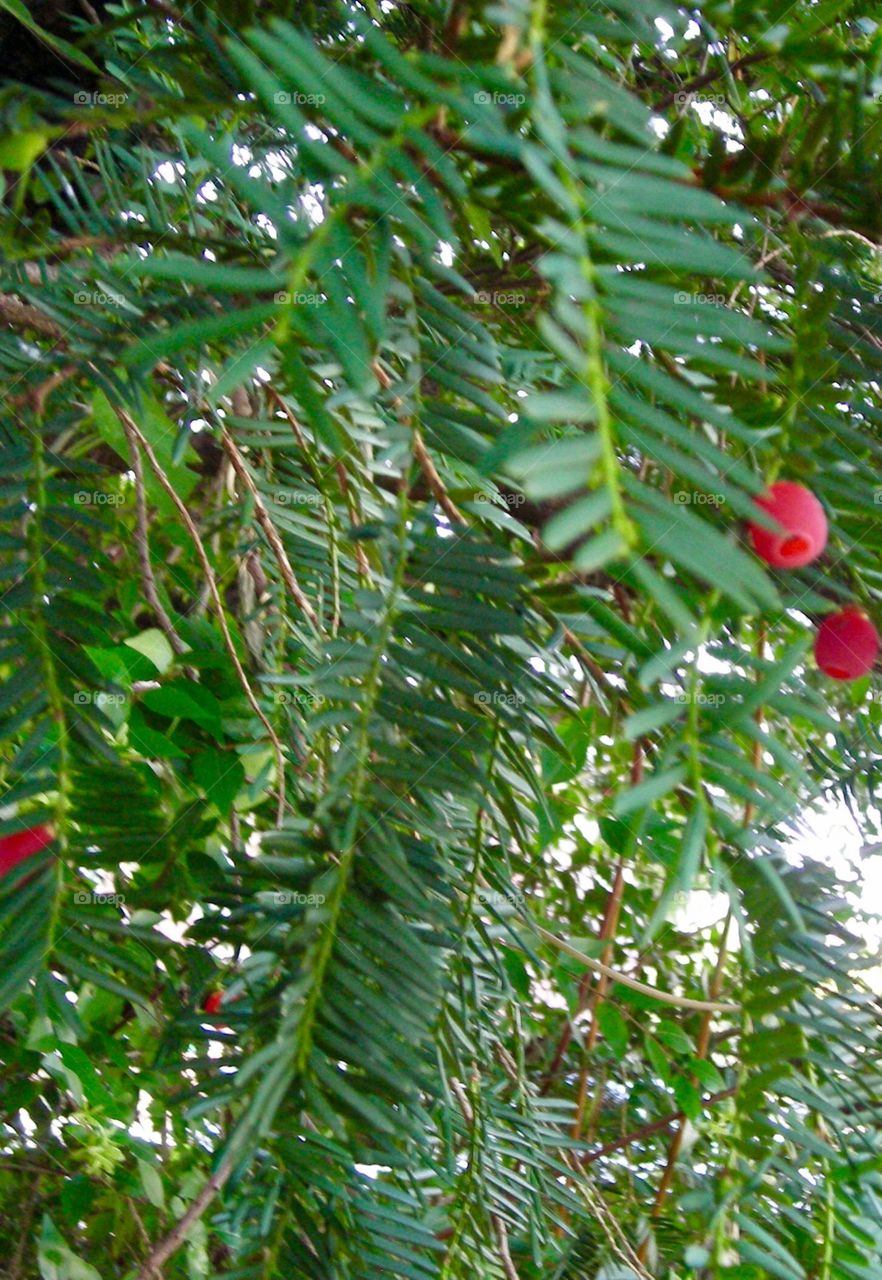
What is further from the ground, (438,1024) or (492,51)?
(492,51)

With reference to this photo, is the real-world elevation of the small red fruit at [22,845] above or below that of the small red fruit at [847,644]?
below

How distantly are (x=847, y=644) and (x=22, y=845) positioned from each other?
1.06 feet

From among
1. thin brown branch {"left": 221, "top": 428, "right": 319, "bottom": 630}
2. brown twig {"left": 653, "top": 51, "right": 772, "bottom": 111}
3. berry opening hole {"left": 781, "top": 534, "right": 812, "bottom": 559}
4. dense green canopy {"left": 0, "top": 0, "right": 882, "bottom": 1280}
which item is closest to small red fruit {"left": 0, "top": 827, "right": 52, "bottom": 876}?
dense green canopy {"left": 0, "top": 0, "right": 882, "bottom": 1280}

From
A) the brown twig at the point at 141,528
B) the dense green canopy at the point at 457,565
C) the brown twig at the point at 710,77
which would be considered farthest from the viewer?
the brown twig at the point at 141,528

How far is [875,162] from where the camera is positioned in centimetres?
35

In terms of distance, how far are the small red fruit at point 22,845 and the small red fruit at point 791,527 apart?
269 mm

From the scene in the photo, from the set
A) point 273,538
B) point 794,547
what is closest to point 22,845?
point 273,538

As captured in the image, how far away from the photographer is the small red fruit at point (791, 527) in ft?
0.96

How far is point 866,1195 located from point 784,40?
44cm

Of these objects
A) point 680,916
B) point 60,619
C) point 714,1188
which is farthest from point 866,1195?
point 680,916

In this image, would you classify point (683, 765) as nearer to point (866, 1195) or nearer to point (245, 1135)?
point (245, 1135)

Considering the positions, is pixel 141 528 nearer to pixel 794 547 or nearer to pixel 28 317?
pixel 28 317

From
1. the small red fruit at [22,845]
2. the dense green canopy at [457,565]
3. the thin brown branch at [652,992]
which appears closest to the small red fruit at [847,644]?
the dense green canopy at [457,565]

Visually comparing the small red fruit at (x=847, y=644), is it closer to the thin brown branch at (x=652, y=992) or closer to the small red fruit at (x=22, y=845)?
the thin brown branch at (x=652, y=992)
